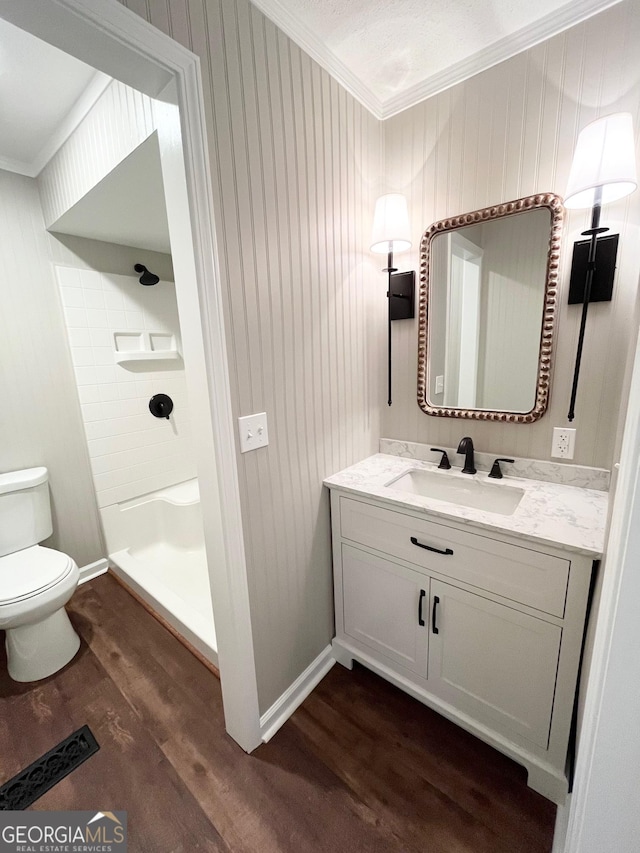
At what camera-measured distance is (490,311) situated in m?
1.47

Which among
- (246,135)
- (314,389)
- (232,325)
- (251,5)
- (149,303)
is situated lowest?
(314,389)

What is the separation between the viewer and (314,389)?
1.41 m

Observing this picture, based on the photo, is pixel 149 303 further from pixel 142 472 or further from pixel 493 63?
pixel 493 63

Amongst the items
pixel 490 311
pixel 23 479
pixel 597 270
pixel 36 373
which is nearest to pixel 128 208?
pixel 36 373

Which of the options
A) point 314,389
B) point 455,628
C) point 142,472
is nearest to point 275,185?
point 314,389

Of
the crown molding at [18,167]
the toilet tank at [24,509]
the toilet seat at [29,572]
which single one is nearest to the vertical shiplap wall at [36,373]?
the crown molding at [18,167]

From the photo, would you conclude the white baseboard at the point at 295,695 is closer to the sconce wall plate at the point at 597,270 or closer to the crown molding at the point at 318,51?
the sconce wall plate at the point at 597,270

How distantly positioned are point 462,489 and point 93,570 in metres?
2.41

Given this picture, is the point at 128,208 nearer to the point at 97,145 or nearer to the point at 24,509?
the point at 97,145

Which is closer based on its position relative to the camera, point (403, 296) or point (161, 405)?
point (403, 296)

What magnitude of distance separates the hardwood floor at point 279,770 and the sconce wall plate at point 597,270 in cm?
167

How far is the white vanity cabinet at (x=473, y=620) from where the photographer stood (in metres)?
1.05

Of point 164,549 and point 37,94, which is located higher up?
point 37,94

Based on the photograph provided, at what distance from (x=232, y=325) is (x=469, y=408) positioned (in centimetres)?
109
